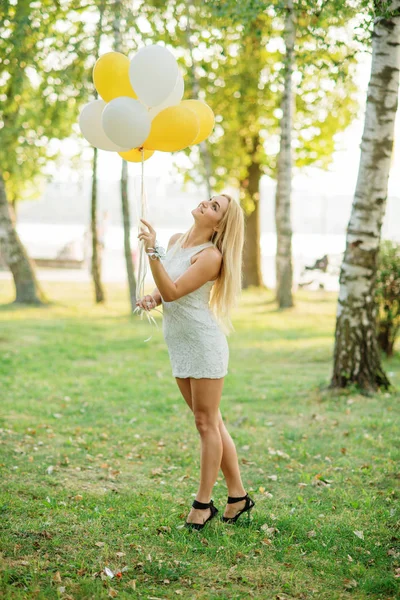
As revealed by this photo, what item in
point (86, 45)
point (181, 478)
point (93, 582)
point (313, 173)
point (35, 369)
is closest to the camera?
point (93, 582)

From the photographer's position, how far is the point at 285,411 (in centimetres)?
689

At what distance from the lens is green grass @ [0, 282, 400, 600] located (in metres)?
3.43

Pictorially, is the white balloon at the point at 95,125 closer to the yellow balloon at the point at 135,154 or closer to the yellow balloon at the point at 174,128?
the yellow balloon at the point at 135,154

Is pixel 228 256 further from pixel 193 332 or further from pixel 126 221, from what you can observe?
pixel 126 221

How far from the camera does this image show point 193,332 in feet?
12.6

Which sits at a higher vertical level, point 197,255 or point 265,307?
point 197,255

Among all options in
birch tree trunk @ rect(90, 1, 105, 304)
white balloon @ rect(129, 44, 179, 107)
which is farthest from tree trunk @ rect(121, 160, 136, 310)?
white balloon @ rect(129, 44, 179, 107)

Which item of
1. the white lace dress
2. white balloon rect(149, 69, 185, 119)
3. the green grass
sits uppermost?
white balloon rect(149, 69, 185, 119)

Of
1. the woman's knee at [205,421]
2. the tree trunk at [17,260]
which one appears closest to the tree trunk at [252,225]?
the tree trunk at [17,260]

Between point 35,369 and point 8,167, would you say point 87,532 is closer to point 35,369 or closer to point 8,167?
point 35,369

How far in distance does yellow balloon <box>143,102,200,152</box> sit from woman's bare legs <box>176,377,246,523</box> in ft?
4.65

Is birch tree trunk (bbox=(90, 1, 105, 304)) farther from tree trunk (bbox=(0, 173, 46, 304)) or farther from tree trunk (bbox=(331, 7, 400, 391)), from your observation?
tree trunk (bbox=(331, 7, 400, 391))

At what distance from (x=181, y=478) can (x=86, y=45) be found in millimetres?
9833

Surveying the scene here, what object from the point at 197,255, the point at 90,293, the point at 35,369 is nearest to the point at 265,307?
the point at 90,293
